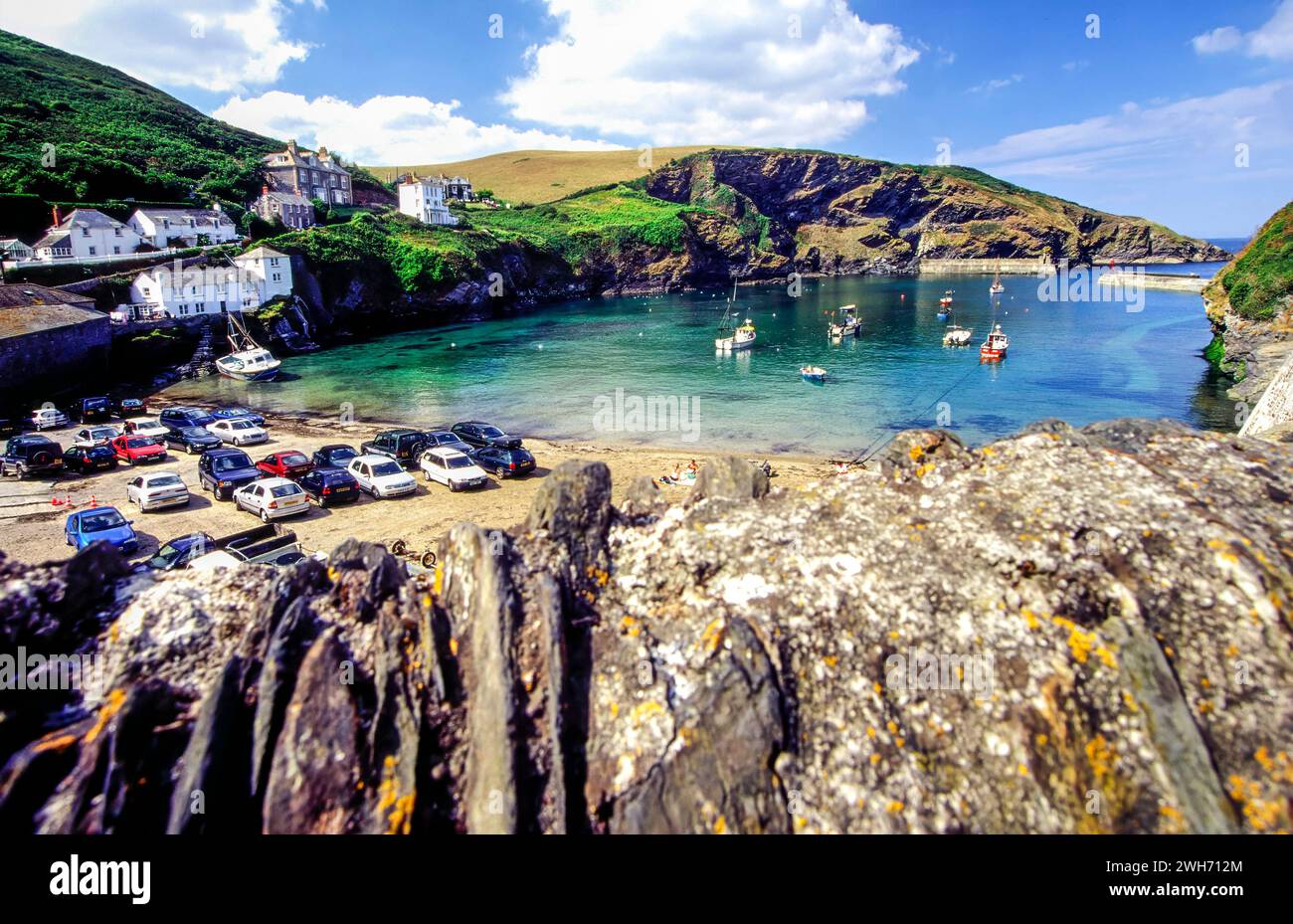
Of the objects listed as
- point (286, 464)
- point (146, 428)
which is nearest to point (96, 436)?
point (146, 428)

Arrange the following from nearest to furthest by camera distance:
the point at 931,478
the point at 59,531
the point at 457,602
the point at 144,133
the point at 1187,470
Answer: the point at 457,602 < the point at 1187,470 < the point at 931,478 < the point at 59,531 < the point at 144,133

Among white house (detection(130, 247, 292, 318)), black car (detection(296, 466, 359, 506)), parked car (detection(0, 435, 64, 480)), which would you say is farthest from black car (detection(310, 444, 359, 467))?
white house (detection(130, 247, 292, 318))

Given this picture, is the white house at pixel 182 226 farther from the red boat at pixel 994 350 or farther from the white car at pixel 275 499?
the red boat at pixel 994 350

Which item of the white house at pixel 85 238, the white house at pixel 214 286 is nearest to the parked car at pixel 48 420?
the white house at pixel 214 286

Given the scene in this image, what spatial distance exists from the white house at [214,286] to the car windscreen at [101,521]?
52001mm

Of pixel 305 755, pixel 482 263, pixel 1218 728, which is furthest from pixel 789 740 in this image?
pixel 482 263

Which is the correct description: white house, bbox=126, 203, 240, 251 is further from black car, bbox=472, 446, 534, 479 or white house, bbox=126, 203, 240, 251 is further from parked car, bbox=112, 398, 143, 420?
black car, bbox=472, 446, 534, 479

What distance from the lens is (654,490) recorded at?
10.4 meters

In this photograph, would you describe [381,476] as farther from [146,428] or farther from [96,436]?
[96,436]

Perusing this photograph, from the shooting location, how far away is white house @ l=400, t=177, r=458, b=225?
443 ft

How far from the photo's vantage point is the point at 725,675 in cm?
726

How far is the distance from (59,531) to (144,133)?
441 ft
